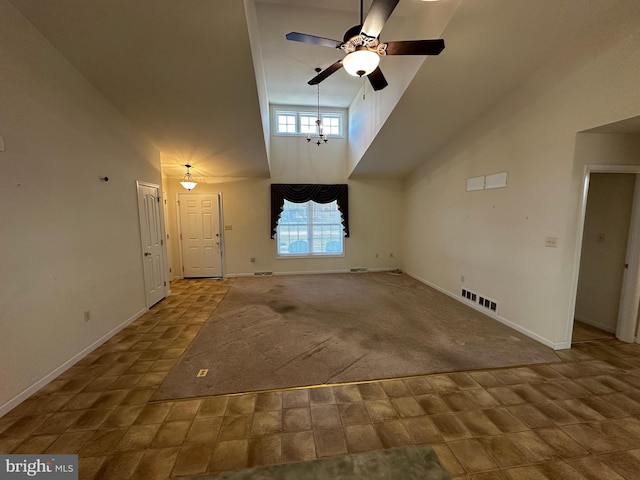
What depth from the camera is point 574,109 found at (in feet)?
9.12

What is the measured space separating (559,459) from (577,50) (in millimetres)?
3573

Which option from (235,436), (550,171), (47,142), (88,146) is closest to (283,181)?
(88,146)

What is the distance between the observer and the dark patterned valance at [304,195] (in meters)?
6.50

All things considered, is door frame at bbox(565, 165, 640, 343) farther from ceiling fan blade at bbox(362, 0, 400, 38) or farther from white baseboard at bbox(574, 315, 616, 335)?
ceiling fan blade at bbox(362, 0, 400, 38)

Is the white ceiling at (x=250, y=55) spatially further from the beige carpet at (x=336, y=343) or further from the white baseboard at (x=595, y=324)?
the white baseboard at (x=595, y=324)

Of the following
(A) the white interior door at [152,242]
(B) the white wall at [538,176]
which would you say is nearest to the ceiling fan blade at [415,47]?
(B) the white wall at [538,176]

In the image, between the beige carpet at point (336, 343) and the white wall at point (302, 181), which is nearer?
the beige carpet at point (336, 343)

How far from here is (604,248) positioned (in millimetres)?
3447

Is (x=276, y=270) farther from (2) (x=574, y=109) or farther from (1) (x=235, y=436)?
(2) (x=574, y=109)

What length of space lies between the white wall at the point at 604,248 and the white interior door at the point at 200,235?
6.72 metres

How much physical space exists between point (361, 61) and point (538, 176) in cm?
261

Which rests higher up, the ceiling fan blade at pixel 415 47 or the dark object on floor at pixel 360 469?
the ceiling fan blade at pixel 415 47

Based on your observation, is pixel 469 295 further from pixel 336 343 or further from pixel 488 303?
pixel 336 343

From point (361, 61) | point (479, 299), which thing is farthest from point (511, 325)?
point (361, 61)
